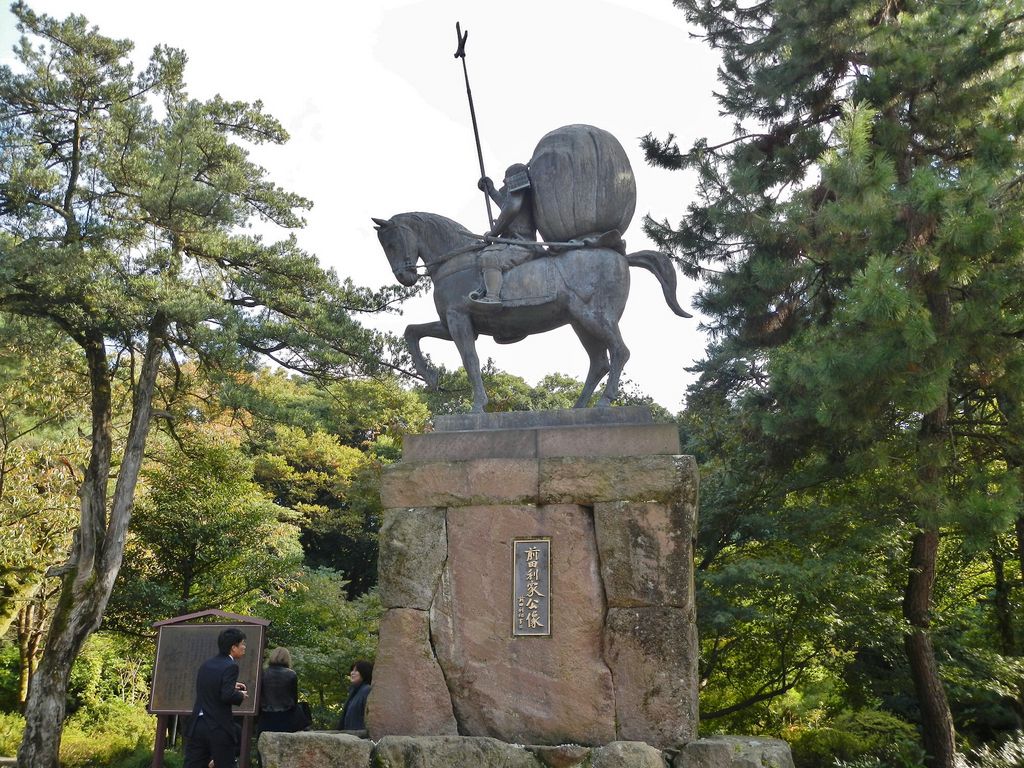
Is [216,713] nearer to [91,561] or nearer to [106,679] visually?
[91,561]

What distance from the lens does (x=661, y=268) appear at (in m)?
5.93

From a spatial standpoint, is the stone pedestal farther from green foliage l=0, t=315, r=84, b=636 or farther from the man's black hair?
green foliage l=0, t=315, r=84, b=636

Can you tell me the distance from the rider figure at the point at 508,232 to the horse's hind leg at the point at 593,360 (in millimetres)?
566

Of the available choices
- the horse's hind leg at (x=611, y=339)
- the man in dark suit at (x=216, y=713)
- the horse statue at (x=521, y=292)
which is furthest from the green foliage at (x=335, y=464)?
the man in dark suit at (x=216, y=713)

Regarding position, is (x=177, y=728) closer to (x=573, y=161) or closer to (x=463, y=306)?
(x=463, y=306)

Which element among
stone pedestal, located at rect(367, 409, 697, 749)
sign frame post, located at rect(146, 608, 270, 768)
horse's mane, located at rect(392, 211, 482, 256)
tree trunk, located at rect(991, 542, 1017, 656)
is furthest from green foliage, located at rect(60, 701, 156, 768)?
tree trunk, located at rect(991, 542, 1017, 656)

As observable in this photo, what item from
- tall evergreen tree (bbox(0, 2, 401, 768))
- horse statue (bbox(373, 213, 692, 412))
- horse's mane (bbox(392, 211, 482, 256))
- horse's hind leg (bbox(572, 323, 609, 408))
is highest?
tall evergreen tree (bbox(0, 2, 401, 768))

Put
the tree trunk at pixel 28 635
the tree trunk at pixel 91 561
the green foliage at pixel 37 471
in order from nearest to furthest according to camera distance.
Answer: the tree trunk at pixel 91 561 < the green foliage at pixel 37 471 < the tree trunk at pixel 28 635

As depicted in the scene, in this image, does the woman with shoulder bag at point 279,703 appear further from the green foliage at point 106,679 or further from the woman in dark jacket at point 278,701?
the green foliage at point 106,679

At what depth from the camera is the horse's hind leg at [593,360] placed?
5828mm

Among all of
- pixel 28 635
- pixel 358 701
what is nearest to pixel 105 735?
pixel 28 635

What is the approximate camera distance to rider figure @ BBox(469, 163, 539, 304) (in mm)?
5770

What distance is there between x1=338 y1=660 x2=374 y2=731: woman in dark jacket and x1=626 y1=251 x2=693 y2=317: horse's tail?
3079 millimetres

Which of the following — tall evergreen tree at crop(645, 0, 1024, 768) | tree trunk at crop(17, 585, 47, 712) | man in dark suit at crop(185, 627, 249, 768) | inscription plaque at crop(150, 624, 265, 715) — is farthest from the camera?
tree trunk at crop(17, 585, 47, 712)
